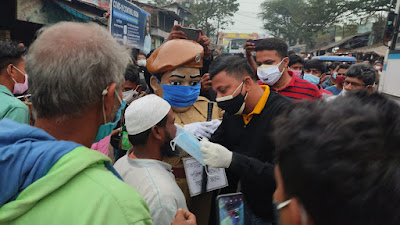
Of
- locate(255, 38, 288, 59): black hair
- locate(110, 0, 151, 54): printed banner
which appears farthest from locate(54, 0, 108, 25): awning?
locate(255, 38, 288, 59): black hair

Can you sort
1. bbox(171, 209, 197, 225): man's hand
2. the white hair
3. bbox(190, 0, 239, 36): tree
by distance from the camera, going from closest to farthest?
1. the white hair
2. bbox(171, 209, 197, 225): man's hand
3. bbox(190, 0, 239, 36): tree

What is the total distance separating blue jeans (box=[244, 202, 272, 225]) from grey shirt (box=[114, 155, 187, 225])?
26.7 inches

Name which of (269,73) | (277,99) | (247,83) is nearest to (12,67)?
(247,83)

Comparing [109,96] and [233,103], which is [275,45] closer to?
[233,103]

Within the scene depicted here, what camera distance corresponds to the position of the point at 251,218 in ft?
6.96

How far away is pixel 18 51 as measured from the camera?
3.04 metres

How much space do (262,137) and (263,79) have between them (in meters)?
1.66

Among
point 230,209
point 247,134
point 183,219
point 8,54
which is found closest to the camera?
point 183,219

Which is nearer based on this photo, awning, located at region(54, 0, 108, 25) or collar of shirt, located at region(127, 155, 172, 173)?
collar of shirt, located at region(127, 155, 172, 173)

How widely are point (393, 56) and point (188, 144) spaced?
25.7ft

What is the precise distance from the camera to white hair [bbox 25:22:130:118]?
99 centimetres

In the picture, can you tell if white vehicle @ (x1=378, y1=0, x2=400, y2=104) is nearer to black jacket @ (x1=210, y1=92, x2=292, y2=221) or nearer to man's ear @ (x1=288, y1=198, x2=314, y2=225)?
black jacket @ (x1=210, y1=92, x2=292, y2=221)

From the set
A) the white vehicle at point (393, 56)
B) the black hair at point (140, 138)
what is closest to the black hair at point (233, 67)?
the black hair at point (140, 138)

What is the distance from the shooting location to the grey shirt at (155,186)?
1.51 m
